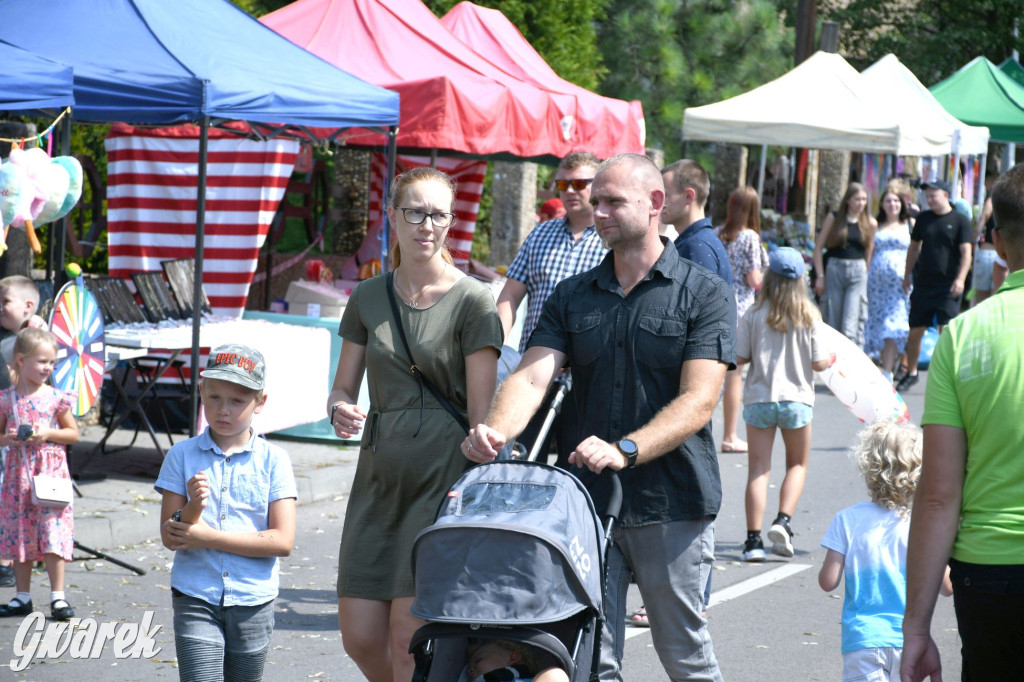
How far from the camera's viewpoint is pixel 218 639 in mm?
3779

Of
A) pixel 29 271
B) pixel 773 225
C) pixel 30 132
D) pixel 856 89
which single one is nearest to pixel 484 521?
pixel 30 132

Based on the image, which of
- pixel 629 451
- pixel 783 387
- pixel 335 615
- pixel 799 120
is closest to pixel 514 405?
pixel 629 451

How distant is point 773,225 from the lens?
706 inches

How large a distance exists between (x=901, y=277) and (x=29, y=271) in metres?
9.18

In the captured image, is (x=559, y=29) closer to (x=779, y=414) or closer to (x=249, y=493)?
(x=779, y=414)

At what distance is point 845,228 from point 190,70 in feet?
25.5

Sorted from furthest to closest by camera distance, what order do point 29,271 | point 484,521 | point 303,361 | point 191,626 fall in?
point 303,361, point 29,271, point 191,626, point 484,521

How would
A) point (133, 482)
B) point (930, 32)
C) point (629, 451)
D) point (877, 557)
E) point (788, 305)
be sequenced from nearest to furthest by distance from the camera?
1. point (629, 451)
2. point (877, 557)
3. point (788, 305)
4. point (133, 482)
5. point (930, 32)

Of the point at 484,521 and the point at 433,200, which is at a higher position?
the point at 433,200

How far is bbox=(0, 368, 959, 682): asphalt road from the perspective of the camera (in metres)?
5.30

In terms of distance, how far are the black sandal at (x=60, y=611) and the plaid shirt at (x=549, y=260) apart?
239 cm

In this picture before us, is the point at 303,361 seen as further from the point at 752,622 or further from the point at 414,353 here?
the point at 414,353

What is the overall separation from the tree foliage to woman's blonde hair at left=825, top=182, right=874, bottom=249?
1639cm

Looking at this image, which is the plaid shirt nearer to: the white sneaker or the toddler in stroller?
the white sneaker
